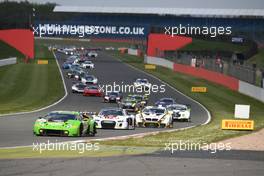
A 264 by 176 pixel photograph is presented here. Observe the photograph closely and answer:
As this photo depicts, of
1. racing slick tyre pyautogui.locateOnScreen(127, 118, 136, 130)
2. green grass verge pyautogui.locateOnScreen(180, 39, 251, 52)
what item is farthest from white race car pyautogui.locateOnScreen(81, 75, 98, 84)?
racing slick tyre pyautogui.locateOnScreen(127, 118, 136, 130)

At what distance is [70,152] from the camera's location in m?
21.5

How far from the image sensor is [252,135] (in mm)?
28984

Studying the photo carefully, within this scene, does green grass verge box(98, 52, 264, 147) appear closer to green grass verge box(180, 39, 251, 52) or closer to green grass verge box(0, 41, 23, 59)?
green grass verge box(180, 39, 251, 52)

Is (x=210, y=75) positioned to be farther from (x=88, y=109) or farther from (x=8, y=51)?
(x=8, y=51)

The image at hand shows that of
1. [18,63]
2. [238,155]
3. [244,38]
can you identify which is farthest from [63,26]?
[238,155]

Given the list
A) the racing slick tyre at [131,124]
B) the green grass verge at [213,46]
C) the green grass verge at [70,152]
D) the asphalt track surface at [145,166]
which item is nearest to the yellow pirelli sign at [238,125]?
the racing slick tyre at [131,124]

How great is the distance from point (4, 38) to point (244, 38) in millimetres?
36337

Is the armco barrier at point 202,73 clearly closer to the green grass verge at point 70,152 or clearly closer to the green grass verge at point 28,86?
the green grass verge at point 28,86

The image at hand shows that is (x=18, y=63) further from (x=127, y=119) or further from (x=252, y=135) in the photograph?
(x=252, y=135)

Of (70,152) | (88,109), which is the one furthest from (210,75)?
(70,152)

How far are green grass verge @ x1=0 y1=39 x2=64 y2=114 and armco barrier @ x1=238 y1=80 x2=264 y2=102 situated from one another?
48.5ft

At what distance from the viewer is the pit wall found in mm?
65137

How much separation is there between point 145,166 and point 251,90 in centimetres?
4805

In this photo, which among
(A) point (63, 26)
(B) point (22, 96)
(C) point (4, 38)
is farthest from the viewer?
(C) point (4, 38)
